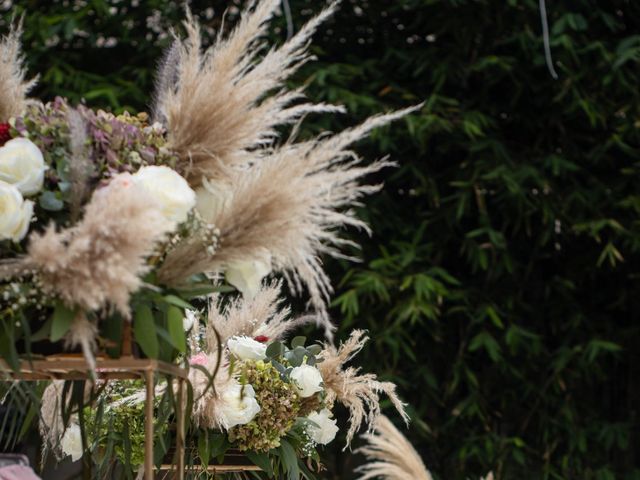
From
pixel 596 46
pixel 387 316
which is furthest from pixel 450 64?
pixel 387 316

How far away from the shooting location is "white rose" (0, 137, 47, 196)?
44.1 inches

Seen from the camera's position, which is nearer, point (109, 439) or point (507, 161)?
point (109, 439)

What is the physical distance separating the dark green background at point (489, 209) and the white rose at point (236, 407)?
2.24 metres

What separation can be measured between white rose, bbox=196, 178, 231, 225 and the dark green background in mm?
2832

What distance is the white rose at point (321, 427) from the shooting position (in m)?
1.96

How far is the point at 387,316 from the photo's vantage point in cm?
410

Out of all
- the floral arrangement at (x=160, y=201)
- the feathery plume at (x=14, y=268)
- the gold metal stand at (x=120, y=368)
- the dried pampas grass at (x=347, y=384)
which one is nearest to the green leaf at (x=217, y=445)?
the dried pampas grass at (x=347, y=384)

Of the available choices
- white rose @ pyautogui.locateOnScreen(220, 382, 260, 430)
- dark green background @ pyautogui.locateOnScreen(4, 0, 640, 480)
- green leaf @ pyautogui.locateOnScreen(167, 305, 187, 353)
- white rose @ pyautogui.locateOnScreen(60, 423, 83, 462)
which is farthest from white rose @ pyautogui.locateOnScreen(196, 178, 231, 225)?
dark green background @ pyautogui.locateOnScreen(4, 0, 640, 480)

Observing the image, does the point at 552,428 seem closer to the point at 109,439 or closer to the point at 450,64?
the point at 450,64

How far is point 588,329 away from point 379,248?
862mm

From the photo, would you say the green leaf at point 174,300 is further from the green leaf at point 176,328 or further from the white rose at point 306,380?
the white rose at point 306,380

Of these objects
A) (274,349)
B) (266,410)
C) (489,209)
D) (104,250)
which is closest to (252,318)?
(274,349)

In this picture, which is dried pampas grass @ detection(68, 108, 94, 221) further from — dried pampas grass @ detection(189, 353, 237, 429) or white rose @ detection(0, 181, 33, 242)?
dried pampas grass @ detection(189, 353, 237, 429)

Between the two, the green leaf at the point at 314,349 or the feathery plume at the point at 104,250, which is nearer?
the feathery plume at the point at 104,250
